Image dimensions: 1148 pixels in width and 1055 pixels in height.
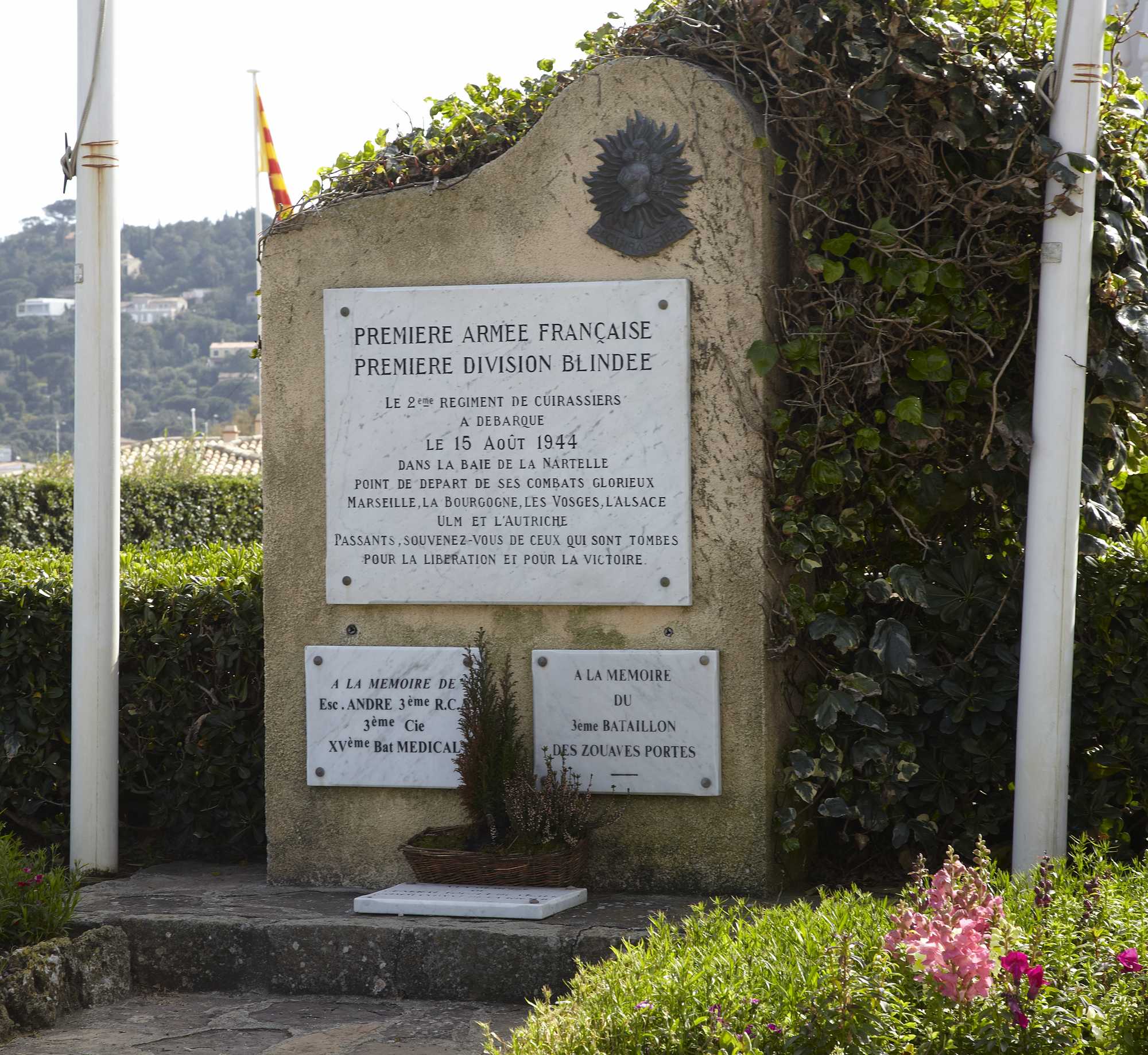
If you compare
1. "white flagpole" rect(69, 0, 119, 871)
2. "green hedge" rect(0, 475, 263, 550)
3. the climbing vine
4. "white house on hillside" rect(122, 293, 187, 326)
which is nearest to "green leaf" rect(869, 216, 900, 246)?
the climbing vine

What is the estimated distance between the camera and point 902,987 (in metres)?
2.50

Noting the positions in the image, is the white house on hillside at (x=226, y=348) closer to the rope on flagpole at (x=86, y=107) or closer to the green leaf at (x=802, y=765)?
the rope on flagpole at (x=86, y=107)

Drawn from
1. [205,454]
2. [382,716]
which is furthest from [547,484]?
[205,454]

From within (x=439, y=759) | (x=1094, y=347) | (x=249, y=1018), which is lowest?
(x=249, y=1018)

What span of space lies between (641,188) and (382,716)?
1956mm

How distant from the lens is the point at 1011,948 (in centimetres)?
257

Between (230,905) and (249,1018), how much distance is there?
546 mm

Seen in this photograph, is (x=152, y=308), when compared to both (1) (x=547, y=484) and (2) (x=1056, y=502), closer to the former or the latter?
(1) (x=547, y=484)

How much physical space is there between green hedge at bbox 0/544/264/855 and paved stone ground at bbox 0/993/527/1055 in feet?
3.60

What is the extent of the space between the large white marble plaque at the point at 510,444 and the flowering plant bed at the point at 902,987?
1.68 m

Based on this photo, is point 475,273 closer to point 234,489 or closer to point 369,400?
point 369,400

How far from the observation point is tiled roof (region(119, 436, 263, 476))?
837 inches

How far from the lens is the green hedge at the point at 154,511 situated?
15375 millimetres

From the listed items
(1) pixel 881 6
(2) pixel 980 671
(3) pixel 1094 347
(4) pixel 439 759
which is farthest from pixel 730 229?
(4) pixel 439 759
